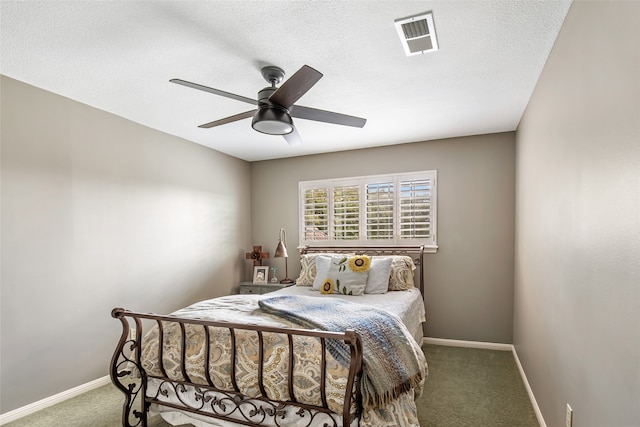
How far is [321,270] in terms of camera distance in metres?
3.77

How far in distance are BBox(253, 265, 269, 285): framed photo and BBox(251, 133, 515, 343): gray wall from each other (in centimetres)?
202

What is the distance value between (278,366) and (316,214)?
3.05 metres

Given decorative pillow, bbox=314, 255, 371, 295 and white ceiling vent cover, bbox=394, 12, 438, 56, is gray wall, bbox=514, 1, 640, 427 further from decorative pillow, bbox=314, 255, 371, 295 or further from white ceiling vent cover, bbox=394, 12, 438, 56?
decorative pillow, bbox=314, 255, 371, 295

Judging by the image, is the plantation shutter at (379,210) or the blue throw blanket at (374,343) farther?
the plantation shutter at (379,210)

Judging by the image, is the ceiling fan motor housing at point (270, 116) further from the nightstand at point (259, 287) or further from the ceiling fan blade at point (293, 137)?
the nightstand at point (259, 287)

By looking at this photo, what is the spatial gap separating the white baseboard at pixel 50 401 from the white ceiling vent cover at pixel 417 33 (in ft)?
11.9

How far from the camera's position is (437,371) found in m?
3.24

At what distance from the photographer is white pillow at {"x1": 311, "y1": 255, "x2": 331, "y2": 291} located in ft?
12.1

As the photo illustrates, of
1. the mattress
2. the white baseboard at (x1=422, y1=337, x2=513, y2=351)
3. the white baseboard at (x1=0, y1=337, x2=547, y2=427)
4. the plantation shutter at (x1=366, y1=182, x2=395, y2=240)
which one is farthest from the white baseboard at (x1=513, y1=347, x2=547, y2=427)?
the plantation shutter at (x1=366, y1=182, x2=395, y2=240)

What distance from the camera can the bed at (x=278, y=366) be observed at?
175 centimetres

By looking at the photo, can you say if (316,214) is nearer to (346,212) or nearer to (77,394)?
(346,212)

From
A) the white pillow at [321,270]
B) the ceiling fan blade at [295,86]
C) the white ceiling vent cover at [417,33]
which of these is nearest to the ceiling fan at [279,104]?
the ceiling fan blade at [295,86]

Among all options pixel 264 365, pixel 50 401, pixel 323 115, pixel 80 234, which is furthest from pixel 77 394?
pixel 323 115

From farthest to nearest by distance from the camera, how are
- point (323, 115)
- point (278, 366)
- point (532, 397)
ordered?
point (532, 397)
point (323, 115)
point (278, 366)
